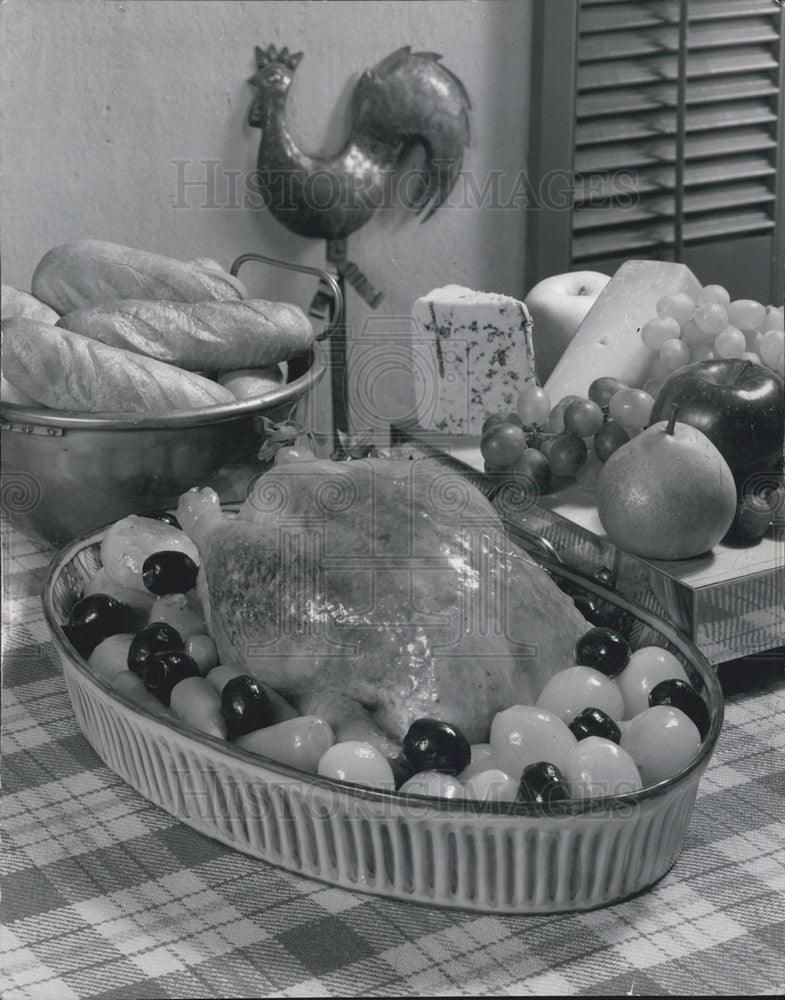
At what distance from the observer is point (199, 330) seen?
0.80m

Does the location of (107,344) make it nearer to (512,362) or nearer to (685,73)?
(512,362)

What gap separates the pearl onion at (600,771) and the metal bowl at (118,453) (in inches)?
14.7

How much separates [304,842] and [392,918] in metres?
0.05

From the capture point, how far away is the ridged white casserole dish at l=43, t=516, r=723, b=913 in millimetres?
367

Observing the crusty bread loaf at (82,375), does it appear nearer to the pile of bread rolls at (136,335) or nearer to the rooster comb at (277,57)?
the pile of bread rolls at (136,335)

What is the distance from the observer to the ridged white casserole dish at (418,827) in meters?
0.37

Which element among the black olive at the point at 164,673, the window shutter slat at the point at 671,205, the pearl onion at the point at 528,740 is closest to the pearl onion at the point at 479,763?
→ the pearl onion at the point at 528,740

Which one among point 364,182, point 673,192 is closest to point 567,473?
point 673,192

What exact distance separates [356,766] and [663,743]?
0.38ft

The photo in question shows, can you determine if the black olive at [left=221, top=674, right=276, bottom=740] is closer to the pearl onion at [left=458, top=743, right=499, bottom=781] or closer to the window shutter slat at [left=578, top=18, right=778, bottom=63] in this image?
the pearl onion at [left=458, top=743, right=499, bottom=781]

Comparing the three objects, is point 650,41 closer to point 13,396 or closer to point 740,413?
point 740,413

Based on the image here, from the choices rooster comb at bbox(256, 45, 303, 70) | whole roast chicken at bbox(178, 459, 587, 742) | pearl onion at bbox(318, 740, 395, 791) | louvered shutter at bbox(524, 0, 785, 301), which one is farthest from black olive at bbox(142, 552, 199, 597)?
rooster comb at bbox(256, 45, 303, 70)

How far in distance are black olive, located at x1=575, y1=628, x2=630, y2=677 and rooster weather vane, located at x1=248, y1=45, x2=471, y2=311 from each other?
56 centimetres

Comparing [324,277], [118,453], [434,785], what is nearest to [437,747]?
[434,785]
